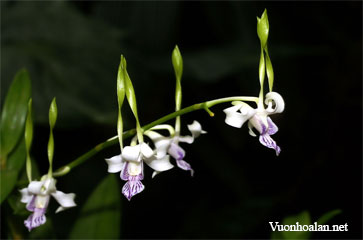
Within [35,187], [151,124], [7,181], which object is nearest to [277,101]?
[151,124]

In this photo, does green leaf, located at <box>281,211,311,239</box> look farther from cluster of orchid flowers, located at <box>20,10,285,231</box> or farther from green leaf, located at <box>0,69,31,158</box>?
green leaf, located at <box>0,69,31,158</box>

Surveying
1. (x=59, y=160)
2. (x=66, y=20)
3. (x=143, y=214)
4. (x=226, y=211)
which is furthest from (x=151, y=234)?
(x=66, y=20)

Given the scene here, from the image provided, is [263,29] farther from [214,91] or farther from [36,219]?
[214,91]

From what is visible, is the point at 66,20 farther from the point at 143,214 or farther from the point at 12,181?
the point at 12,181

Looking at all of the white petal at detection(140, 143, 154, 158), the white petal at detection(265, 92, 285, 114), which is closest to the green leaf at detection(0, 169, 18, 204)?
the white petal at detection(140, 143, 154, 158)

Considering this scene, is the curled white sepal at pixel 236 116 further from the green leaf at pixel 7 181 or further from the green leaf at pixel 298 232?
the green leaf at pixel 7 181

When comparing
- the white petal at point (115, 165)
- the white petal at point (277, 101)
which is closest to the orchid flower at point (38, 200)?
the white petal at point (115, 165)
